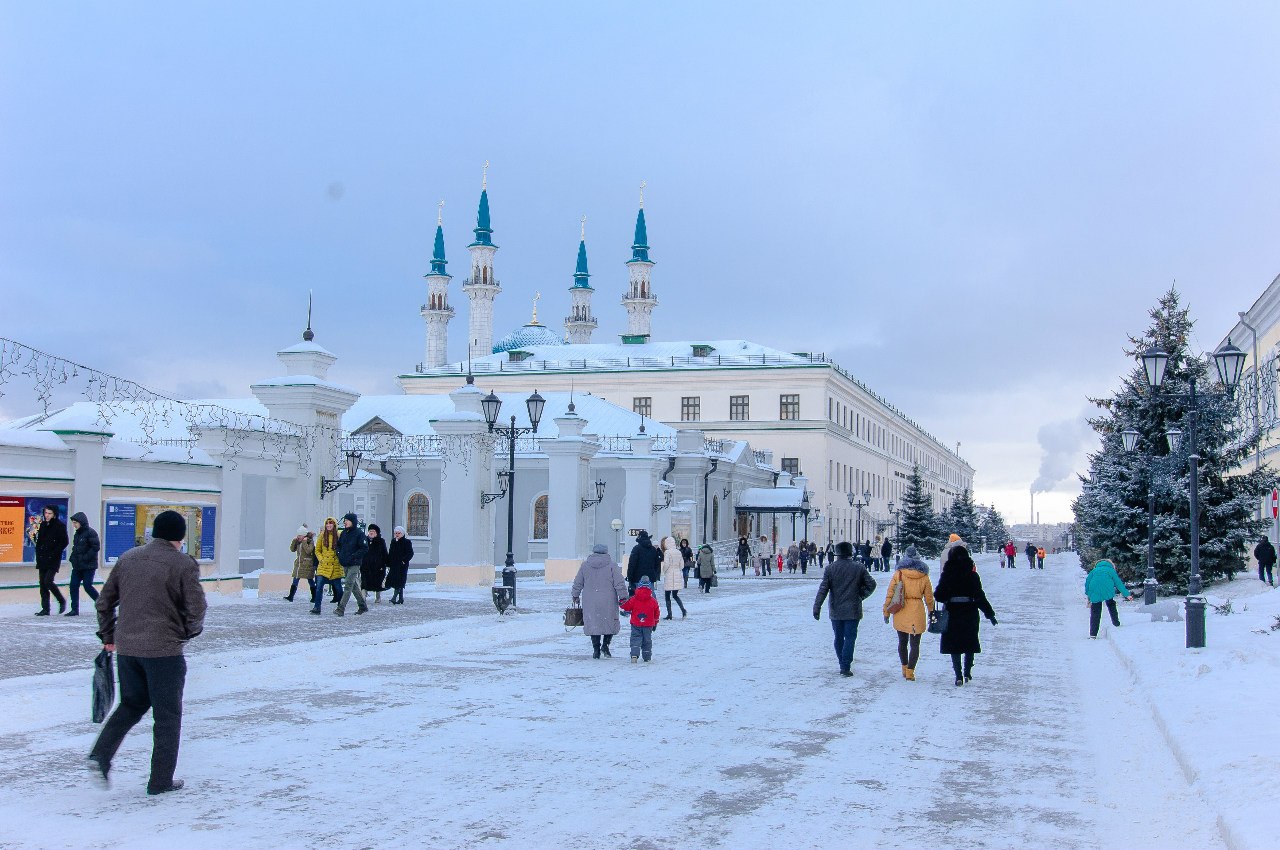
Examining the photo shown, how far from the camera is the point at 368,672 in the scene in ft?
42.0

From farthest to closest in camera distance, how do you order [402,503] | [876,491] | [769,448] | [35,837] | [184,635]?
[876,491] → [769,448] → [402,503] → [184,635] → [35,837]

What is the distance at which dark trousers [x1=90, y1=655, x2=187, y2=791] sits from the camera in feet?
21.9

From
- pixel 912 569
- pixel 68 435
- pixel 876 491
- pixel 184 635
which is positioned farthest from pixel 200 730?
pixel 876 491

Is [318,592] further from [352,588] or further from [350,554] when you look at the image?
[350,554]

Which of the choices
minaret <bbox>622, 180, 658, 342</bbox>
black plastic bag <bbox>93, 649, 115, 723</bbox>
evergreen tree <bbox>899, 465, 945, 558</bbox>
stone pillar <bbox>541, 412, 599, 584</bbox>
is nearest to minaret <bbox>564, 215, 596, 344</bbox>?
minaret <bbox>622, 180, 658, 342</bbox>

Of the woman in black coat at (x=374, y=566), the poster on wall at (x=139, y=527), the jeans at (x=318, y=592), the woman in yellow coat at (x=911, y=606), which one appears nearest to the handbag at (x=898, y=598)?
the woman in yellow coat at (x=911, y=606)

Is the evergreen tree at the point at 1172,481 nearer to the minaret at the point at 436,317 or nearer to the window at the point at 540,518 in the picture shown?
the window at the point at 540,518

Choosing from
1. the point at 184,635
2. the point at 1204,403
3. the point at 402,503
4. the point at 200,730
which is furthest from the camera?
the point at 402,503

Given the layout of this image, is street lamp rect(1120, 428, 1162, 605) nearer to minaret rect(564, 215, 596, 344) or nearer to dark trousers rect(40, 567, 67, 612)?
dark trousers rect(40, 567, 67, 612)

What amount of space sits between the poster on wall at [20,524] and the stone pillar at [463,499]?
36.7 feet

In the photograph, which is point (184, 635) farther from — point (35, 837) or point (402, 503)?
point (402, 503)

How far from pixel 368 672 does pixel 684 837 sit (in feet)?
24.4

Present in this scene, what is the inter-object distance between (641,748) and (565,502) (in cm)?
2567

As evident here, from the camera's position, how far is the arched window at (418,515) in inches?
1796
